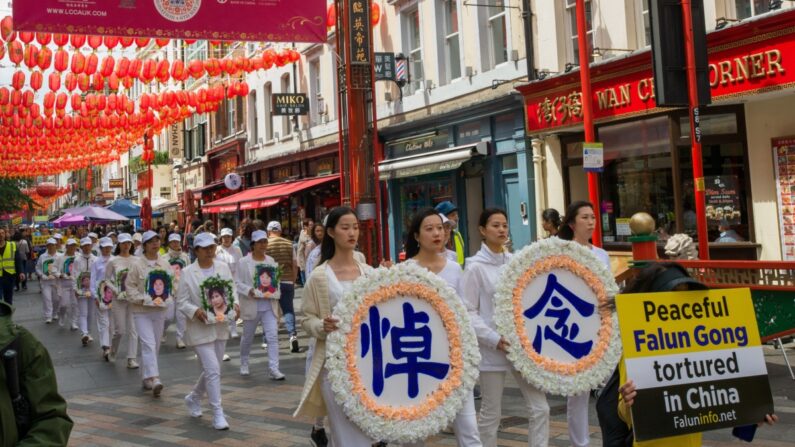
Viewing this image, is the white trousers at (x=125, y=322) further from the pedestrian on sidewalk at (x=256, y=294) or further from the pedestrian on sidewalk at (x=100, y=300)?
the pedestrian on sidewalk at (x=256, y=294)

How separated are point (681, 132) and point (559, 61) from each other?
3313 millimetres

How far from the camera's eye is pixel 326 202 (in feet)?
84.4

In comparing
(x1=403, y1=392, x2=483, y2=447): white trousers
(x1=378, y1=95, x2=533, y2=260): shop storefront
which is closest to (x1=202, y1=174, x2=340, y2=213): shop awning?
(x1=378, y1=95, x2=533, y2=260): shop storefront

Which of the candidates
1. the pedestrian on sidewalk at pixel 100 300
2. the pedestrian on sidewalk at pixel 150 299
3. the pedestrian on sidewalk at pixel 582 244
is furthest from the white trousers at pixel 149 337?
the pedestrian on sidewalk at pixel 582 244

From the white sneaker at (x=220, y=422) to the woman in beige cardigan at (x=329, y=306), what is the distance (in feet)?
8.76

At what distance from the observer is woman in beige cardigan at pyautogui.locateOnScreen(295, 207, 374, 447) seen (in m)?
4.48

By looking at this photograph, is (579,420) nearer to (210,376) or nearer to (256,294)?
(210,376)

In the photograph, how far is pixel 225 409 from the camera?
812 cm

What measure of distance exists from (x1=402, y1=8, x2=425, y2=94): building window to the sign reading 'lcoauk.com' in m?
17.5

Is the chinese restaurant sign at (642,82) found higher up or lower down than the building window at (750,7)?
lower down

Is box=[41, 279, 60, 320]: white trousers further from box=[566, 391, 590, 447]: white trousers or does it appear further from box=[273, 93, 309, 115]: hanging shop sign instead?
box=[566, 391, 590, 447]: white trousers

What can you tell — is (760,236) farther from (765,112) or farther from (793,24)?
(793,24)

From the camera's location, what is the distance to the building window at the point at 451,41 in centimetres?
1934

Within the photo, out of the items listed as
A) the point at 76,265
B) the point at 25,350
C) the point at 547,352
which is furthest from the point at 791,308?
the point at 76,265
